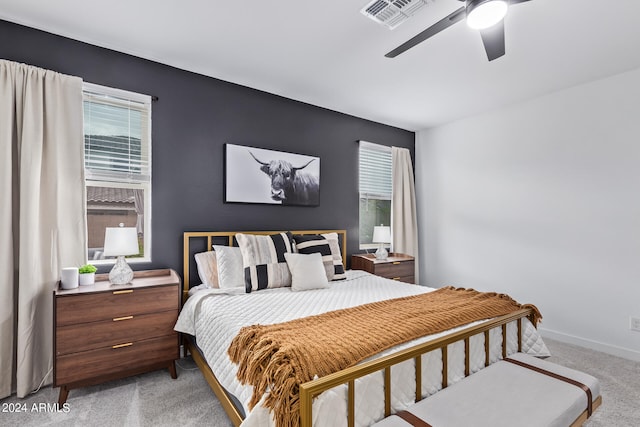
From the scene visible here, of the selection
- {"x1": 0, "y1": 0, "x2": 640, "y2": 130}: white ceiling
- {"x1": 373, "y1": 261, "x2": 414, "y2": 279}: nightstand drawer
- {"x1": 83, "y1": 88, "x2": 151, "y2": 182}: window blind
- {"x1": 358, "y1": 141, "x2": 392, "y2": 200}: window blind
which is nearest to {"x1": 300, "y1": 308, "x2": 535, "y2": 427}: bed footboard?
{"x1": 373, "y1": 261, "x2": 414, "y2": 279}: nightstand drawer

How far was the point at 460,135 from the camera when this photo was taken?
170 inches

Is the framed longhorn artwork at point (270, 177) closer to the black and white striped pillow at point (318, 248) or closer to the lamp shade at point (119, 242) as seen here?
the black and white striped pillow at point (318, 248)

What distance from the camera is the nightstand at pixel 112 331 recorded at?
208cm

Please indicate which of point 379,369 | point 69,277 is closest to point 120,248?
point 69,277

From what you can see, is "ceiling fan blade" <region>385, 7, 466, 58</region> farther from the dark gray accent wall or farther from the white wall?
the white wall

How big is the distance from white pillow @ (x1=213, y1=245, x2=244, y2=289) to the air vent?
2.09 m

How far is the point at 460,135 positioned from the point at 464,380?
3482 mm

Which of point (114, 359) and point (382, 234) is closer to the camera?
point (114, 359)

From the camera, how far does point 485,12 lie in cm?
168

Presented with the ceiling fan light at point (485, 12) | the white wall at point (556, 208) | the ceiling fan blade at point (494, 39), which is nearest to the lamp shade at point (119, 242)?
the ceiling fan light at point (485, 12)

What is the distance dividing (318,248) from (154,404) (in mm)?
1748

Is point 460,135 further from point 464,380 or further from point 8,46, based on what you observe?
point 8,46

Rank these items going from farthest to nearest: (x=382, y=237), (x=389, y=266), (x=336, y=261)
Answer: (x=382, y=237), (x=389, y=266), (x=336, y=261)

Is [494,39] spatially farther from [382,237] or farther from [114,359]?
[114,359]
